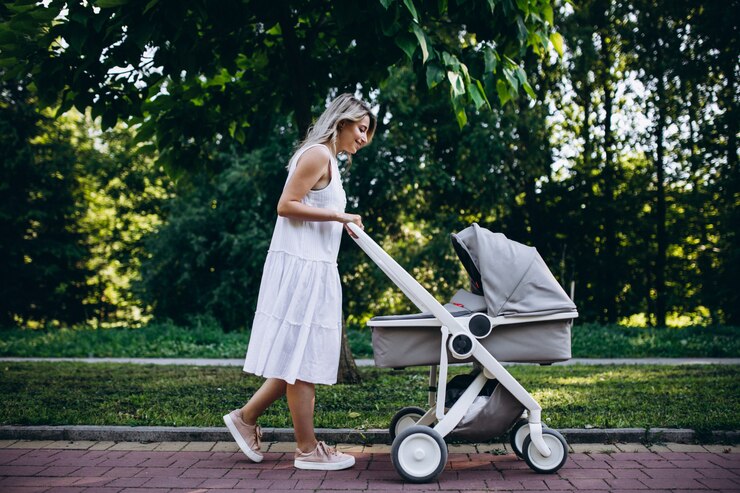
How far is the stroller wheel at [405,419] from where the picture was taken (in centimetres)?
468

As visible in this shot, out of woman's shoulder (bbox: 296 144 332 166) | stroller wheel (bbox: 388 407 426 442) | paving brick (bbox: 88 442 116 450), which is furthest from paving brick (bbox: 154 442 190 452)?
woman's shoulder (bbox: 296 144 332 166)

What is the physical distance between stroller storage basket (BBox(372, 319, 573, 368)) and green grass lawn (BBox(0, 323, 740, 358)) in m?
7.08

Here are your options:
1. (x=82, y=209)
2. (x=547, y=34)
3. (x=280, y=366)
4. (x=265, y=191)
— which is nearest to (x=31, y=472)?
(x=280, y=366)

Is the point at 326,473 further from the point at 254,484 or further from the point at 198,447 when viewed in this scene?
the point at 198,447

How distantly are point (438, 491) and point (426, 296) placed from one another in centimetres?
105

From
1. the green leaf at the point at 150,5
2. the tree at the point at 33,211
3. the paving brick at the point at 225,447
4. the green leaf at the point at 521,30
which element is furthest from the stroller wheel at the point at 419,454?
the tree at the point at 33,211

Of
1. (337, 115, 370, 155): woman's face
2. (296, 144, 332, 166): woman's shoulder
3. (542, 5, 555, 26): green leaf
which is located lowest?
(296, 144, 332, 166): woman's shoulder

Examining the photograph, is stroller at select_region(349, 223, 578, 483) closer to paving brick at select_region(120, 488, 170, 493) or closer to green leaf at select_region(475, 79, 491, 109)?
paving brick at select_region(120, 488, 170, 493)

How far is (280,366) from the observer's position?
4.17 metres

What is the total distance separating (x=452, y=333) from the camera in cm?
398

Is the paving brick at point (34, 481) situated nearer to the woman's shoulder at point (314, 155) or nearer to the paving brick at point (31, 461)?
the paving brick at point (31, 461)

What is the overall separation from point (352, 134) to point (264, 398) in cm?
170

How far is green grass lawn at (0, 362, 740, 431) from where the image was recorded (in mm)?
5270

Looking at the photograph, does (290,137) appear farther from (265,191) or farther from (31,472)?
(31,472)
